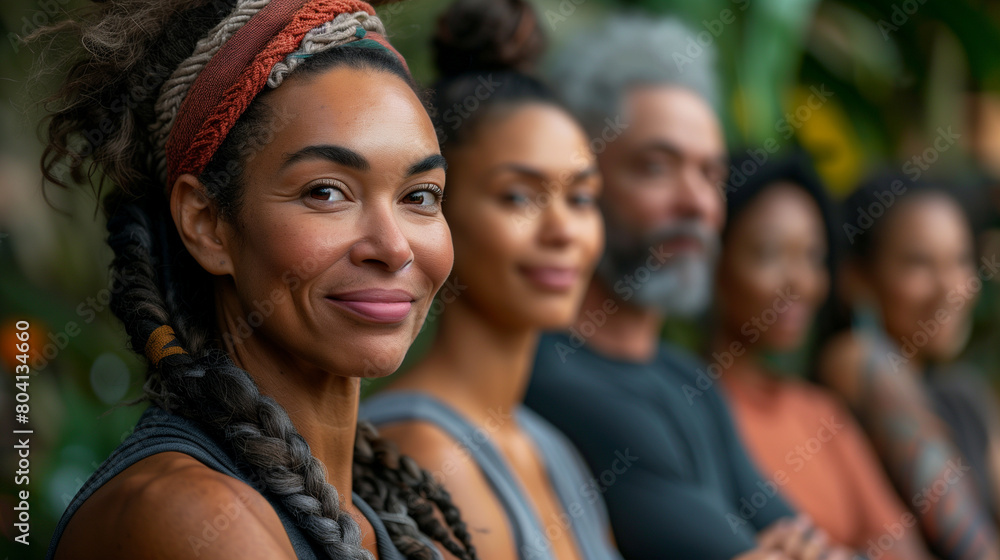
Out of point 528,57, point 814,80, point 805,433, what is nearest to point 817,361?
Result: point 805,433

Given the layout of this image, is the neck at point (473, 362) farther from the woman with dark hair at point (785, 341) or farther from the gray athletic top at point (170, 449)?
the woman with dark hair at point (785, 341)

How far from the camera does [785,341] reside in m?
3.16

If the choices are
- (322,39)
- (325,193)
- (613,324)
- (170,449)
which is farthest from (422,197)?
(613,324)

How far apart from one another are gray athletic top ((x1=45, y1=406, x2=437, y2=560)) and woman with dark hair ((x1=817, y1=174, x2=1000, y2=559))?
2960 millimetres

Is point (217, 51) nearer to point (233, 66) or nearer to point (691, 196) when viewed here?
point (233, 66)

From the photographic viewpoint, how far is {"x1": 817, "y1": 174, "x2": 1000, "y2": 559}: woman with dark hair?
3.63 metres

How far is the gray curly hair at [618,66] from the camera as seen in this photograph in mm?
2760

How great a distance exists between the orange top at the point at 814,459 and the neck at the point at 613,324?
520 mm

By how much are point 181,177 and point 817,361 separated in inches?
121

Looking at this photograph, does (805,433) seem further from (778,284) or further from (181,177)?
(181,177)

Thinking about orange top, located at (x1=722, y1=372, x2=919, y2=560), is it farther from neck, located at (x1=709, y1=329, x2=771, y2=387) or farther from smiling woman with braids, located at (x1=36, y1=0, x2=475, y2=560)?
smiling woman with braids, located at (x1=36, y1=0, x2=475, y2=560)

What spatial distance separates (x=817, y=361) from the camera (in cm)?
384

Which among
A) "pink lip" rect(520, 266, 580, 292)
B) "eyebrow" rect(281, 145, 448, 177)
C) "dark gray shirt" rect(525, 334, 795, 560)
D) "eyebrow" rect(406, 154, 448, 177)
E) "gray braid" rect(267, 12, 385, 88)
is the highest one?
"gray braid" rect(267, 12, 385, 88)

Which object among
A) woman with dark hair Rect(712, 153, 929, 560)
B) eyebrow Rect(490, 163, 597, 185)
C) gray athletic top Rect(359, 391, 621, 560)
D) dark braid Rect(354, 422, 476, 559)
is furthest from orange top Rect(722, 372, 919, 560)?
dark braid Rect(354, 422, 476, 559)
